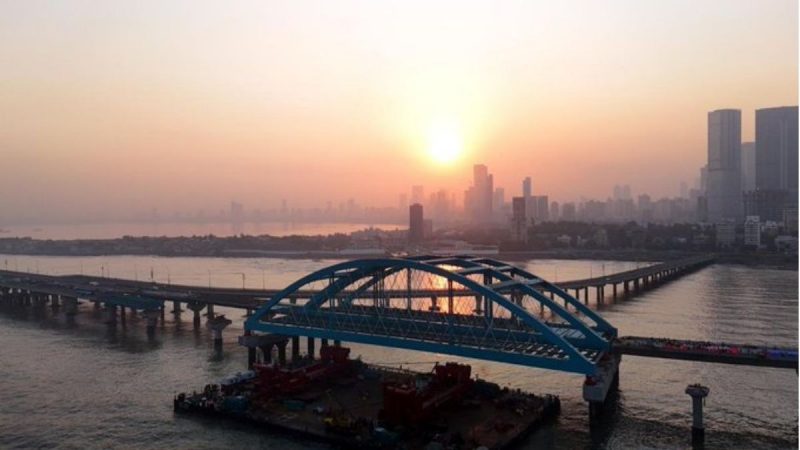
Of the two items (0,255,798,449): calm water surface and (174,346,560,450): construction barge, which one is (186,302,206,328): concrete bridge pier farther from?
(174,346,560,450): construction barge

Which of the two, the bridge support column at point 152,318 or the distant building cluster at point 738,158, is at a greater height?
the distant building cluster at point 738,158

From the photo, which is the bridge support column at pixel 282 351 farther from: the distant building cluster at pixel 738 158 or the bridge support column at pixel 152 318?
the distant building cluster at pixel 738 158

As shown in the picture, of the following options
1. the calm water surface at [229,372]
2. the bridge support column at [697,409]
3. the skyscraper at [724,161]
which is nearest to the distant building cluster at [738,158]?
the skyscraper at [724,161]

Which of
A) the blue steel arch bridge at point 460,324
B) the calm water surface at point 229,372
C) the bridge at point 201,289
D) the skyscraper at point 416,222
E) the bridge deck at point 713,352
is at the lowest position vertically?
the calm water surface at point 229,372

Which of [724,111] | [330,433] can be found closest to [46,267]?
[330,433]

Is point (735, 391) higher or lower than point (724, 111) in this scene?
lower

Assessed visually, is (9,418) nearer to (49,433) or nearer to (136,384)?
(49,433)

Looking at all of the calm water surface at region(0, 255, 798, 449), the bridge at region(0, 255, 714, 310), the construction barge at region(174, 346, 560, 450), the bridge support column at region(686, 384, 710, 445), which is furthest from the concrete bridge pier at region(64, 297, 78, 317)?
the bridge support column at region(686, 384, 710, 445)
